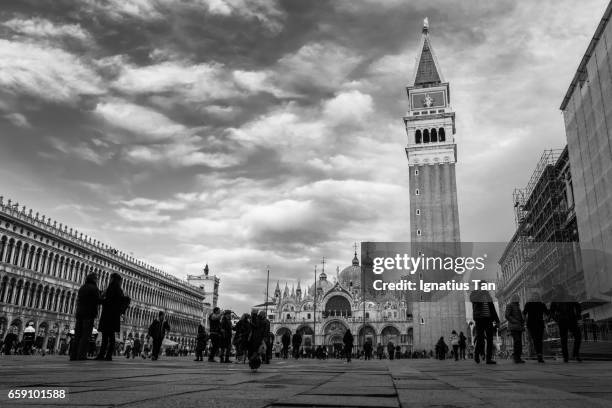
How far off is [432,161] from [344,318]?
28475 millimetres

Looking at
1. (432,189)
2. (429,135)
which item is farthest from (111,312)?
(429,135)

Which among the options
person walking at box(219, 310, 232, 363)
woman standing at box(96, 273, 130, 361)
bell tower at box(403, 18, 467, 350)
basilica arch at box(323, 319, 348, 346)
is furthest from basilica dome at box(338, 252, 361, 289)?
woman standing at box(96, 273, 130, 361)

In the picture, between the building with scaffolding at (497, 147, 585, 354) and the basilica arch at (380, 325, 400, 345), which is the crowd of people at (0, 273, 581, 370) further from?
the basilica arch at (380, 325, 400, 345)

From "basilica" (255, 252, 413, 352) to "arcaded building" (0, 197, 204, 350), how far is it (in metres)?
18.6

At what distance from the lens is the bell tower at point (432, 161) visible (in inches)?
2055

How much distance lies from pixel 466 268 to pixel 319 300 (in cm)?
3623

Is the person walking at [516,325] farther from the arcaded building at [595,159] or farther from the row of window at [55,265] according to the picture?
the row of window at [55,265]

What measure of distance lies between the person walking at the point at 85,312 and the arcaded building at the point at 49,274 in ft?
83.6

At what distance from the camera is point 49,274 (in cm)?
4178

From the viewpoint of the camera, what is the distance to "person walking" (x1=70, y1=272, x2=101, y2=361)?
830cm

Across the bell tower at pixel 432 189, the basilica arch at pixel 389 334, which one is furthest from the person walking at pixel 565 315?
the basilica arch at pixel 389 334

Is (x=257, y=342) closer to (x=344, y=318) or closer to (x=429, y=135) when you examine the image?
(x=429, y=135)

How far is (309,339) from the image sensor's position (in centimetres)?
7406

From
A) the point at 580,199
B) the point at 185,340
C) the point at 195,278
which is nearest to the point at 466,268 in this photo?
the point at 580,199
